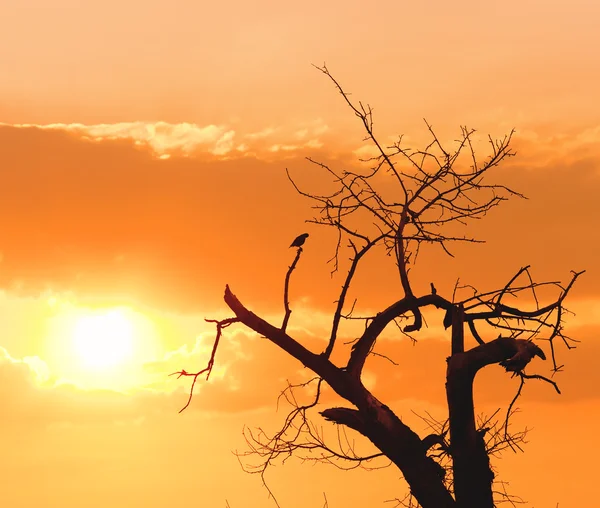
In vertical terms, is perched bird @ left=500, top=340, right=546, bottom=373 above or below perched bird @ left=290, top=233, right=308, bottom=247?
below

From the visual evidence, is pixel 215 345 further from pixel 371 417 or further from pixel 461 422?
pixel 461 422

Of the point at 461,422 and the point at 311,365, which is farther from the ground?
the point at 311,365

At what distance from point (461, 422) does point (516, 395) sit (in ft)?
2.44

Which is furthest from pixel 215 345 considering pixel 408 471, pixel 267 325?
pixel 408 471

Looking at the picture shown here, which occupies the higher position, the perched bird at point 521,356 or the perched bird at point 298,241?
the perched bird at point 298,241

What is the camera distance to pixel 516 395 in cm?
1266

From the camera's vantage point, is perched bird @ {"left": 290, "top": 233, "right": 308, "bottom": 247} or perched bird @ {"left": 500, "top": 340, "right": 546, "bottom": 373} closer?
perched bird @ {"left": 500, "top": 340, "right": 546, "bottom": 373}

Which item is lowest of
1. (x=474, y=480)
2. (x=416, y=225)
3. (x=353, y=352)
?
(x=474, y=480)

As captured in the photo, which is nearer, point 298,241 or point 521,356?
point 521,356

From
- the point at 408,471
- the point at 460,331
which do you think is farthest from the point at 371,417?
the point at 460,331

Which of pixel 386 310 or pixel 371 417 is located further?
pixel 386 310

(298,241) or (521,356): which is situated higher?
(298,241)

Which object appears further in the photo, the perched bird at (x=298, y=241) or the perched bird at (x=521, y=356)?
the perched bird at (x=298, y=241)

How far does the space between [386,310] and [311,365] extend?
4.34 feet
